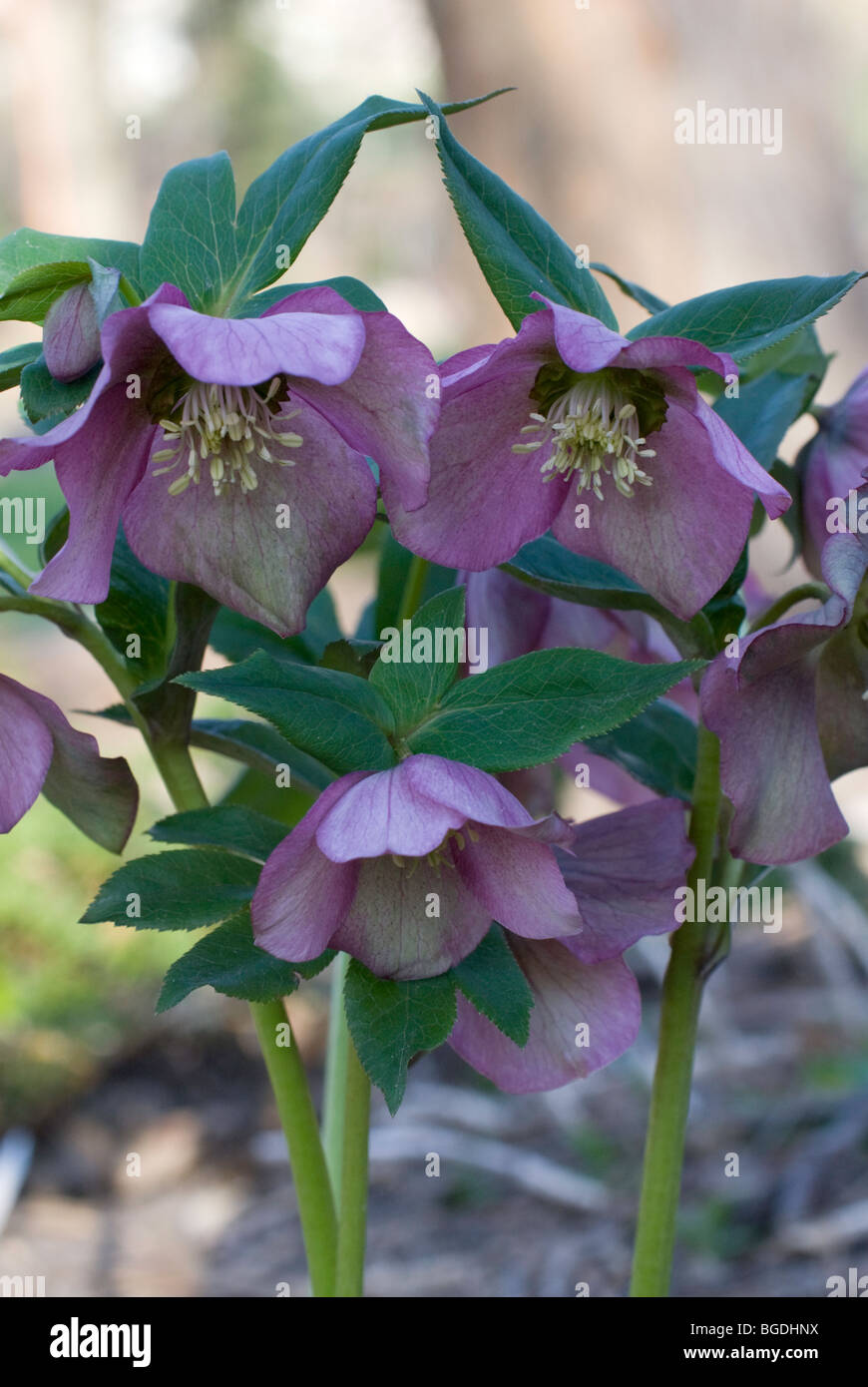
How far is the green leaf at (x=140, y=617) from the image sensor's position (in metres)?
0.49

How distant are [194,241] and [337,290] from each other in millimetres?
58

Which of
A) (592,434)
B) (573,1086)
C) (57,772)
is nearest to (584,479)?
(592,434)

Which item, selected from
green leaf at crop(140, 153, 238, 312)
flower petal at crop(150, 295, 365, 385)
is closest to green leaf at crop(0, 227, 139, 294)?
green leaf at crop(140, 153, 238, 312)

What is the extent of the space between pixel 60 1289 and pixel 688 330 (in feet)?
5.16

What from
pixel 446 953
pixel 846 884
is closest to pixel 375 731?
pixel 446 953

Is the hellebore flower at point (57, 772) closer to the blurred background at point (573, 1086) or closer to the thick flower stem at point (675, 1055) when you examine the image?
the thick flower stem at point (675, 1055)

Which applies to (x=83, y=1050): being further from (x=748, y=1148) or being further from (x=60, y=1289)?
(x=748, y=1148)

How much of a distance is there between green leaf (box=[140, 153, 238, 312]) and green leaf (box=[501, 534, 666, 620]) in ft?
0.50

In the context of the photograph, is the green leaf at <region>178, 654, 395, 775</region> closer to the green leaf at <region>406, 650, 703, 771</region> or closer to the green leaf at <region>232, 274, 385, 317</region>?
the green leaf at <region>406, 650, 703, 771</region>

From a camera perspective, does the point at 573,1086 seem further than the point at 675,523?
Yes

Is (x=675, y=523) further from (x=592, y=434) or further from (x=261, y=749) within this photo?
(x=261, y=749)

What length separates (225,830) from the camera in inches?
18.3

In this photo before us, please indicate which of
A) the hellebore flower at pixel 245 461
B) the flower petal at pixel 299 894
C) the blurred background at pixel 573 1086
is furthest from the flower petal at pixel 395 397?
the blurred background at pixel 573 1086

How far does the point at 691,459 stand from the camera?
1.53 ft
